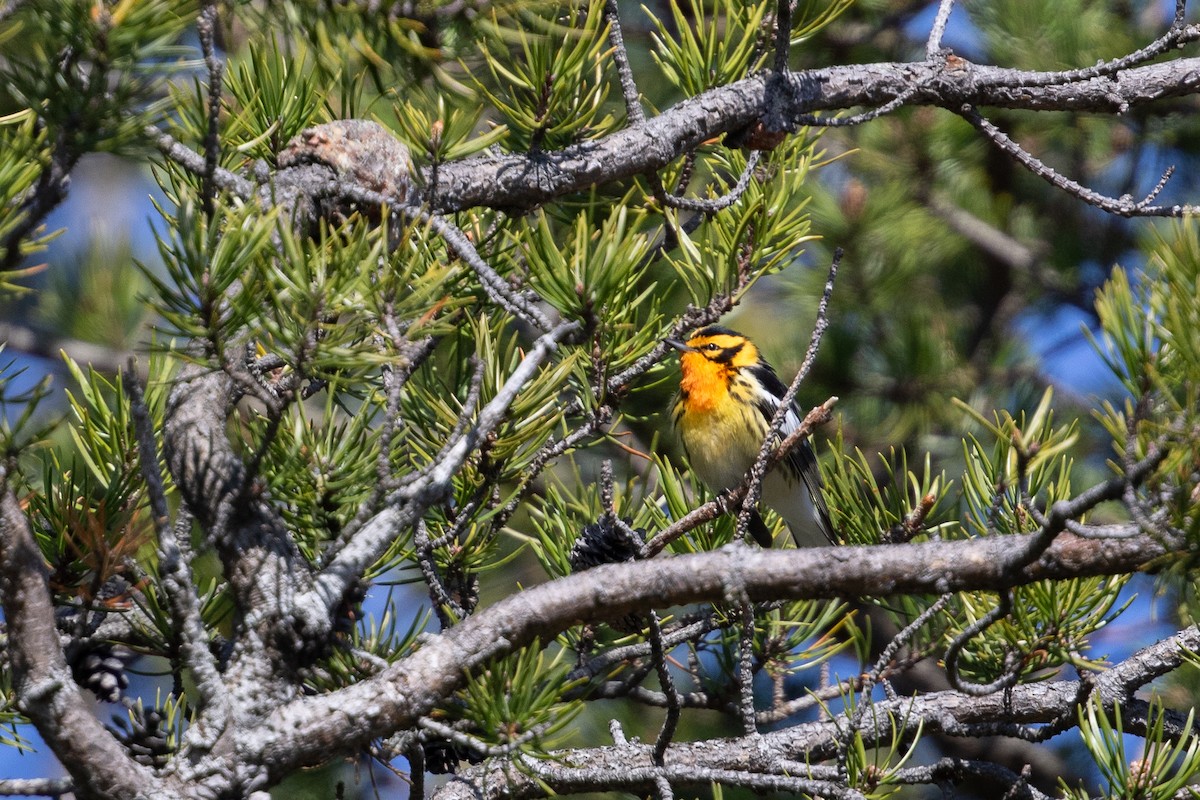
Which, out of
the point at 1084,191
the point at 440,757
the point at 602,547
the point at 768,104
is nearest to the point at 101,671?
the point at 440,757

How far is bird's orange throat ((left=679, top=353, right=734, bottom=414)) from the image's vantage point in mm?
3287

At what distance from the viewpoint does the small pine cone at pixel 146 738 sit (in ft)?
4.81

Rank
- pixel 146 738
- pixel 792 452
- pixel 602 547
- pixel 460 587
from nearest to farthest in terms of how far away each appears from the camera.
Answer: pixel 146 738, pixel 602 547, pixel 460 587, pixel 792 452

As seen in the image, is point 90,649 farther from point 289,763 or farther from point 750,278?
point 750,278

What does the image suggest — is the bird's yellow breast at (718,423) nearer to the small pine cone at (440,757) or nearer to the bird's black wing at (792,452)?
the bird's black wing at (792,452)

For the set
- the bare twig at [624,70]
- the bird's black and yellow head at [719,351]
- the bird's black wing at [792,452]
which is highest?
the bird's black and yellow head at [719,351]

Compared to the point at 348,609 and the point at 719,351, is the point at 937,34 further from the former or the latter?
the point at 719,351

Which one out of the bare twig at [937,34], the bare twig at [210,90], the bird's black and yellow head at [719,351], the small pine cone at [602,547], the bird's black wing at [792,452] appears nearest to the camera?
the bare twig at [210,90]

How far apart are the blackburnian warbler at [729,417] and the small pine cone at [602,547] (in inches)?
63.0

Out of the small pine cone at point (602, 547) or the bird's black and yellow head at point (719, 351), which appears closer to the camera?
the small pine cone at point (602, 547)

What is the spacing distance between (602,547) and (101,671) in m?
0.79

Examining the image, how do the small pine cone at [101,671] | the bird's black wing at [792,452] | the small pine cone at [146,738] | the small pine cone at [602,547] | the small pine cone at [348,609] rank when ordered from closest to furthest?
the small pine cone at [348,609] < the small pine cone at [146,738] < the small pine cone at [602,547] < the small pine cone at [101,671] < the bird's black wing at [792,452]

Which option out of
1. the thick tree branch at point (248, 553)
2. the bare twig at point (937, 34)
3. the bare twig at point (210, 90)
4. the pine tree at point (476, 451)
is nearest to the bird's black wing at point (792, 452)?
the pine tree at point (476, 451)

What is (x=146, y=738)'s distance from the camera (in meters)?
1.49
